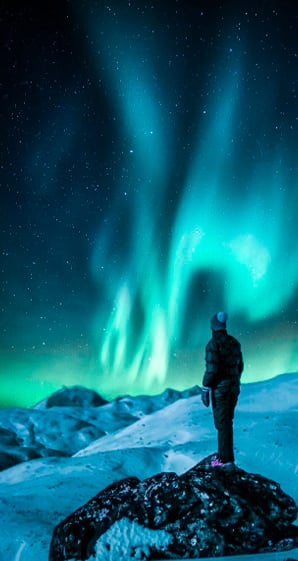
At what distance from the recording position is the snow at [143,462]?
696 centimetres

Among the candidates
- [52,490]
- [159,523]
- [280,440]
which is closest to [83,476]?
[52,490]

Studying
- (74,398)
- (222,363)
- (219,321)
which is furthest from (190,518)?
(74,398)

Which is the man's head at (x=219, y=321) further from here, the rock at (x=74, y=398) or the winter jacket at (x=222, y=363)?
the rock at (x=74, y=398)

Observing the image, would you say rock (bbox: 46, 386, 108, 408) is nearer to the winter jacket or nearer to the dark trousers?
the dark trousers

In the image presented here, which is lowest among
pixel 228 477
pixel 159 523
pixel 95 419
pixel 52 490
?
pixel 159 523

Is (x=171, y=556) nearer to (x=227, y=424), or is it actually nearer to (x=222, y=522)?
(x=222, y=522)

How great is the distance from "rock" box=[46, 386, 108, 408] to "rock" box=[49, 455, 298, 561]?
93.8 metres

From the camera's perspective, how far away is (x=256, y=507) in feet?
18.6

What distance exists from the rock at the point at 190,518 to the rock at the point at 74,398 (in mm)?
93773

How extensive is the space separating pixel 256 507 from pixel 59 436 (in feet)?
167

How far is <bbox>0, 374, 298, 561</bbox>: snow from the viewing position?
6961 millimetres

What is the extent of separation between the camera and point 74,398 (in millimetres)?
100312

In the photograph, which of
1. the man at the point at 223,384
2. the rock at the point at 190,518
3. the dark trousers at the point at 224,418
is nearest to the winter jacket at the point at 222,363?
the man at the point at 223,384

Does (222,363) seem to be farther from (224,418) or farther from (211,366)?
(224,418)
